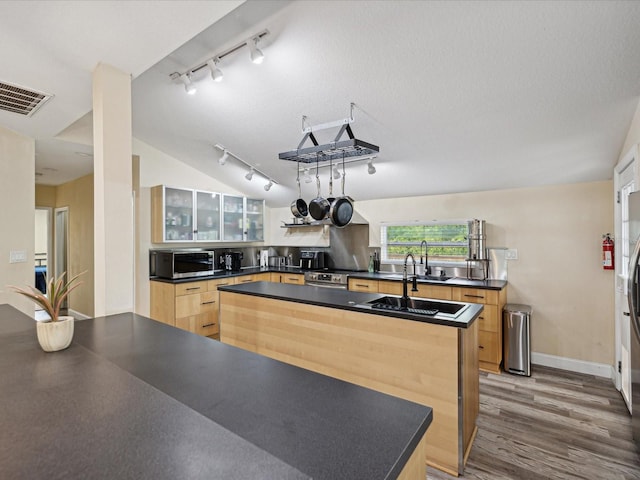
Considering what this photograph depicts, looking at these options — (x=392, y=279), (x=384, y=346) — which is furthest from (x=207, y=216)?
(x=384, y=346)

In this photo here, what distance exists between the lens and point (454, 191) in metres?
4.23

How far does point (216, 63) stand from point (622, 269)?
3.83 m

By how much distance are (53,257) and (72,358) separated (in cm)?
680

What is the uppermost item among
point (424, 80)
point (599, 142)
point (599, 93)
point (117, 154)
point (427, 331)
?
point (424, 80)

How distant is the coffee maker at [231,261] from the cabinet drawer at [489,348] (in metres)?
3.54

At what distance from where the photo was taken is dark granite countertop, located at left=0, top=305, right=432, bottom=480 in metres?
0.71

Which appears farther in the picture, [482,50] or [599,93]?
[599,93]

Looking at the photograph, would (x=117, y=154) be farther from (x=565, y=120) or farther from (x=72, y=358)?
(x=565, y=120)

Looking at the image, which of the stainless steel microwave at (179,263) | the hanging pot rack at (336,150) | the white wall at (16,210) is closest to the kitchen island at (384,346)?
the hanging pot rack at (336,150)

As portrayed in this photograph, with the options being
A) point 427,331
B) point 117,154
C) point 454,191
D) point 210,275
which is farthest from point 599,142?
point 210,275

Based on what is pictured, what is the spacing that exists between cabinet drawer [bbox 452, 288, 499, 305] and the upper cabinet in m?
3.27

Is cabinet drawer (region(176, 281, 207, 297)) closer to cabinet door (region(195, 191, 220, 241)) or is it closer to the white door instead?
cabinet door (region(195, 191, 220, 241))

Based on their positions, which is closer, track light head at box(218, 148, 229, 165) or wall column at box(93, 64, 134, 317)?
wall column at box(93, 64, 134, 317)

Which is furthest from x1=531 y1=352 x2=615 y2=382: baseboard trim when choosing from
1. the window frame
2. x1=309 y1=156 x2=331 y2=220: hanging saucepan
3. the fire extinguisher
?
→ x1=309 y1=156 x2=331 y2=220: hanging saucepan
